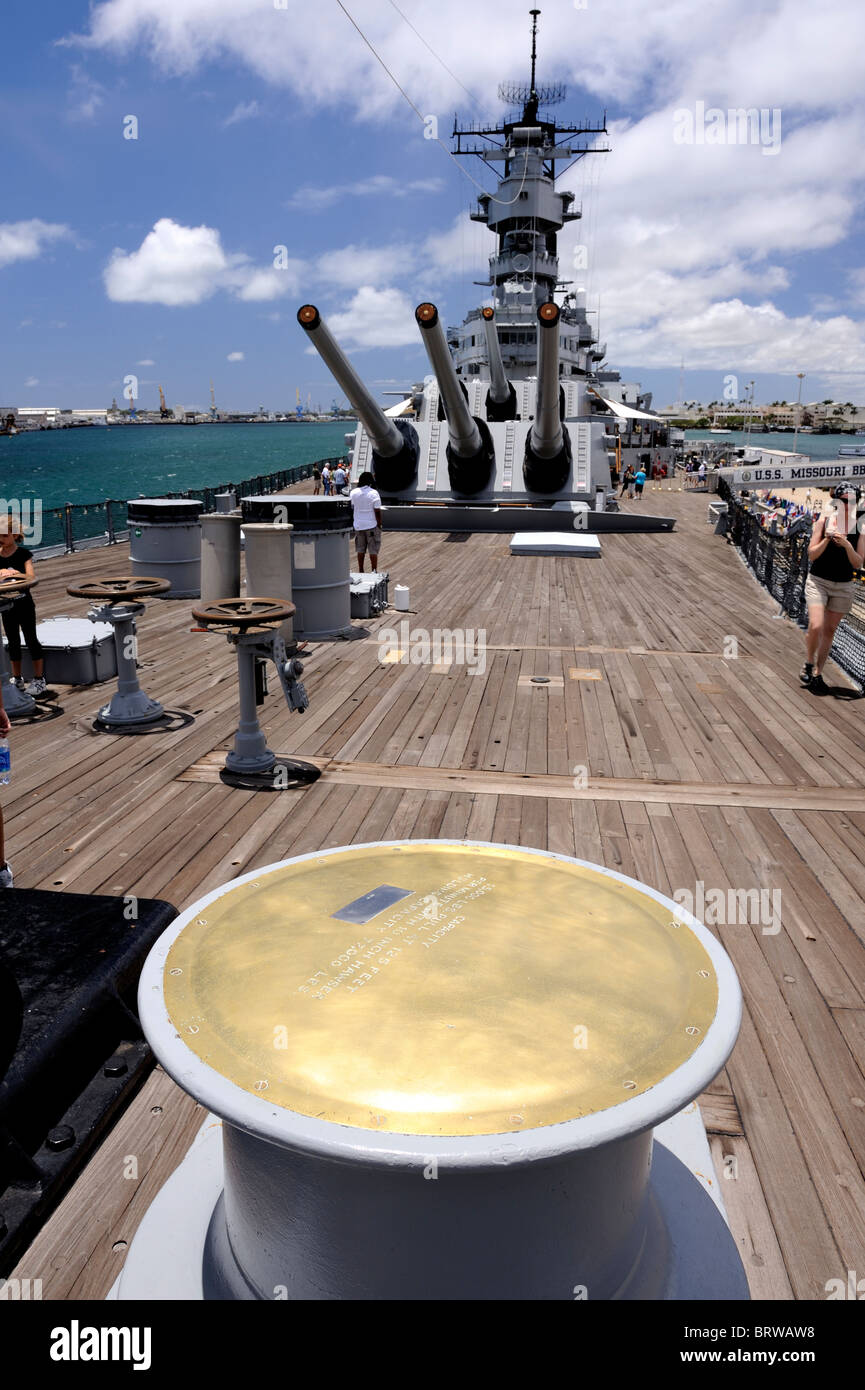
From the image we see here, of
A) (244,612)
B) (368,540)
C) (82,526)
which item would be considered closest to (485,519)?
(368,540)

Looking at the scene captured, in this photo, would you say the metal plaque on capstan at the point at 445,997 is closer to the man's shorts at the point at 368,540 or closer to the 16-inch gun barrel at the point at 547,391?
the man's shorts at the point at 368,540

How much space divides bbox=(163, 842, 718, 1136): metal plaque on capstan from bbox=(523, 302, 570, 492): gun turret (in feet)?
42.5

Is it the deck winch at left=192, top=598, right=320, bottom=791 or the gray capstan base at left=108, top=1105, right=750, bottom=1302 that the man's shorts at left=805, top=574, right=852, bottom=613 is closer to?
the deck winch at left=192, top=598, right=320, bottom=791

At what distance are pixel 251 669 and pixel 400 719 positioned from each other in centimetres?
166

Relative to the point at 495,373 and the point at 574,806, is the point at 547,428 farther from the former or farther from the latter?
the point at 574,806

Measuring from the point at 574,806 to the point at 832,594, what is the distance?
145 inches

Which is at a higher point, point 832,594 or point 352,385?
point 352,385

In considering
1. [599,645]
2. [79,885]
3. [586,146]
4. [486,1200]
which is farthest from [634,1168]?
[586,146]

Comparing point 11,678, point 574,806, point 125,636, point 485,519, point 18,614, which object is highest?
point 485,519

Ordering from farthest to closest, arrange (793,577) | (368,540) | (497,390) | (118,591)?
(497,390), (368,540), (793,577), (118,591)

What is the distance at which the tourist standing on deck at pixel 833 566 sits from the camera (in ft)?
23.5

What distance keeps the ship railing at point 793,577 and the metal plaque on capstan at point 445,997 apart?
263 inches

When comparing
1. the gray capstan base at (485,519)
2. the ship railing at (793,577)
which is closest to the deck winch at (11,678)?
the ship railing at (793,577)

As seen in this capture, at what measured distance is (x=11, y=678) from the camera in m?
6.93
